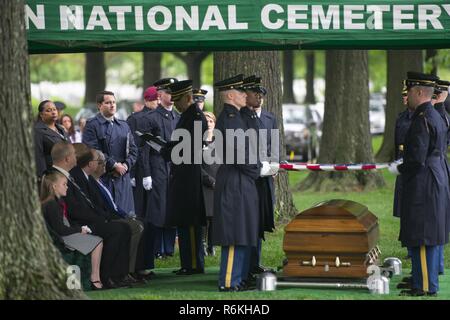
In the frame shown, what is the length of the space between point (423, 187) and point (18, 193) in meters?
3.84

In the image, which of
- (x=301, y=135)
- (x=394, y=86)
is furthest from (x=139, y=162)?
(x=301, y=135)

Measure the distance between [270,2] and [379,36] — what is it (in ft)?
3.61

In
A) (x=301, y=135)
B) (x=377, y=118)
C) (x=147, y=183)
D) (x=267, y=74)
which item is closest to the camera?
(x=147, y=183)

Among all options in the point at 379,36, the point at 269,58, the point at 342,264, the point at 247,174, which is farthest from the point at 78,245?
the point at 269,58

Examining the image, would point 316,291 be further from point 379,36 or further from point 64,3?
point 64,3

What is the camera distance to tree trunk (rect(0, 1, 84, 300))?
29.0ft

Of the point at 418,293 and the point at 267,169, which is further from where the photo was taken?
the point at 267,169

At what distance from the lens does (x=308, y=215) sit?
1104 cm

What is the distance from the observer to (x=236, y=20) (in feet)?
36.4

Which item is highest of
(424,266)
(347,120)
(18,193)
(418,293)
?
(347,120)

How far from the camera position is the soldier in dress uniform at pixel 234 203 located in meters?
10.9

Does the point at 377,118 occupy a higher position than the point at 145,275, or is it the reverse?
the point at 377,118

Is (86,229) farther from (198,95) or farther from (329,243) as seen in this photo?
(198,95)

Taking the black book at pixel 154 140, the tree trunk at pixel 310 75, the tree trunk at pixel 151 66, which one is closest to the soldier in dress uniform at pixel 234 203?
the black book at pixel 154 140
